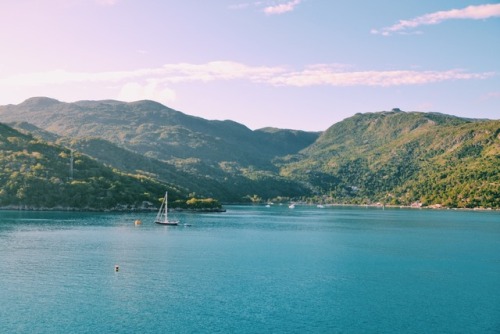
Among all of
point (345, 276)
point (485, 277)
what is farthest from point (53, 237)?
point (485, 277)

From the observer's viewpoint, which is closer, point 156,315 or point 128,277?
point 156,315

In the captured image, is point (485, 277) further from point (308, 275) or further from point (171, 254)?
point (171, 254)

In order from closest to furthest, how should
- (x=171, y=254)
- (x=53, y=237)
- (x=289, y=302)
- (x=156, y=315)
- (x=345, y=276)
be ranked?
(x=156, y=315) < (x=289, y=302) < (x=345, y=276) < (x=171, y=254) < (x=53, y=237)

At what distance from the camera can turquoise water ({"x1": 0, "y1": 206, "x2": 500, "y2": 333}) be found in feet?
236

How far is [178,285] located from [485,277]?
Result: 63.6m

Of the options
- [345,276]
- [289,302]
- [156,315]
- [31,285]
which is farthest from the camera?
[345,276]

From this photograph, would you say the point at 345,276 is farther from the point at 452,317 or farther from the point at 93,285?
the point at 93,285

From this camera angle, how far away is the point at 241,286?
9400 cm

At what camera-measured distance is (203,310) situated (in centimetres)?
7762

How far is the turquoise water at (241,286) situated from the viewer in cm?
7181

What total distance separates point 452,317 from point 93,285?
59.2 m

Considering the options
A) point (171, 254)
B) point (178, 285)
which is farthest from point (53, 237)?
point (178, 285)

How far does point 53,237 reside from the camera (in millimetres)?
160125

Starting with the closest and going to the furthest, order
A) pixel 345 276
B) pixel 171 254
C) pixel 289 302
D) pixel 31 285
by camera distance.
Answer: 1. pixel 289 302
2. pixel 31 285
3. pixel 345 276
4. pixel 171 254
